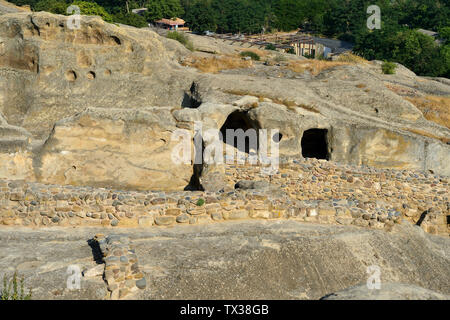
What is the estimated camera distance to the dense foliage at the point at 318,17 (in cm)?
4706

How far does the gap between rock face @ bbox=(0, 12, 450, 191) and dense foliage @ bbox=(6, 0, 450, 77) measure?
3019 centimetres

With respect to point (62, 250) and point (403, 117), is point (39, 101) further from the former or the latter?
point (403, 117)

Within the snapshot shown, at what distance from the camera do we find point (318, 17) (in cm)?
6900

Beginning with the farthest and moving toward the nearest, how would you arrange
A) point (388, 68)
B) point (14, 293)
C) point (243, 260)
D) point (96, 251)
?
1. point (388, 68)
2. point (96, 251)
3. point (243, 260)
4. point (14, 293)

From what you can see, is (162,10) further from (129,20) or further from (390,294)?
(390,294)

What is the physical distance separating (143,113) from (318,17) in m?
62.4

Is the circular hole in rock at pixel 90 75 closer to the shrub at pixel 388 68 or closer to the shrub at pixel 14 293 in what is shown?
the shrub at pixel 14 293

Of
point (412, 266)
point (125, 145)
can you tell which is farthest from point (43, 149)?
point (412, 266)

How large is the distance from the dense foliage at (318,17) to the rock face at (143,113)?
99.0ft

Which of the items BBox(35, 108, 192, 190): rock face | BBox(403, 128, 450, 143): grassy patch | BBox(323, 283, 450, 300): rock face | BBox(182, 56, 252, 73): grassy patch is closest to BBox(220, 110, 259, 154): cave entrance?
BBox(35, 108, 192, 190): rock face

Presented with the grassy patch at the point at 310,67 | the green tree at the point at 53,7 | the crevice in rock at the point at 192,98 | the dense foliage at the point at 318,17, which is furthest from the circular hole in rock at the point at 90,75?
the dense foliage at the point at 318,17

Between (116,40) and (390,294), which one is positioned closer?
(390,294)

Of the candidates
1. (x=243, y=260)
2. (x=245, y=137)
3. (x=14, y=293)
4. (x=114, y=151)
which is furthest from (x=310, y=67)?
(x=14, y=293)

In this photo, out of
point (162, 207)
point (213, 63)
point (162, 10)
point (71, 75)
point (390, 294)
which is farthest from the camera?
point (162, 10)
